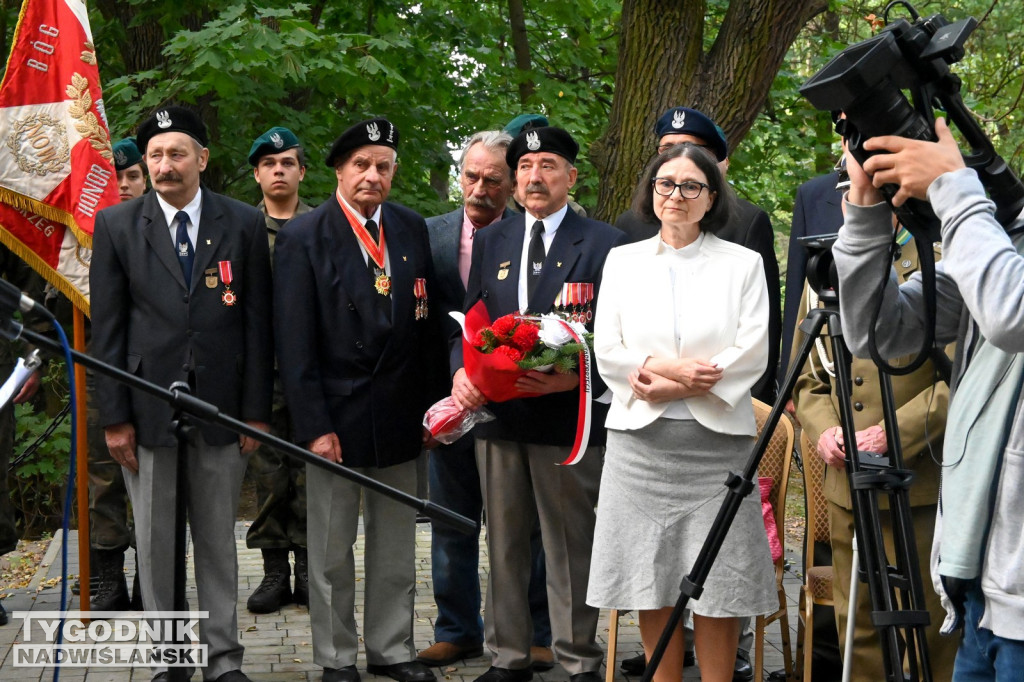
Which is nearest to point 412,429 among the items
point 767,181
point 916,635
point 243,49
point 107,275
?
point 107,275

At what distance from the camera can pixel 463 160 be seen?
5.51 metres

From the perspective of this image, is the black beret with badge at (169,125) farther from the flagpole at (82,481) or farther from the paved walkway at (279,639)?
the paved walkway at (279,639)

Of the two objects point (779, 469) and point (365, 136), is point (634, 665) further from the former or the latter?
point (365, 136)

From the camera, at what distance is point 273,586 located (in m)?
6.16

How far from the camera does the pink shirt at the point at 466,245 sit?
5.47 m

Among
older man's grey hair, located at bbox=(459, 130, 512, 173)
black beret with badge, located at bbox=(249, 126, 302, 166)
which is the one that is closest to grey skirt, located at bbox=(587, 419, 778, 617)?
older man's grey hair, located at bbox=(459, 130, 512, 173)

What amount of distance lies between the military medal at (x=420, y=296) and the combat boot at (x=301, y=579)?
1754 mm

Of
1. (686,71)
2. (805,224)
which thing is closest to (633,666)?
(805,224)

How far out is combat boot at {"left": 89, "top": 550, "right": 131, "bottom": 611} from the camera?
19.6ft

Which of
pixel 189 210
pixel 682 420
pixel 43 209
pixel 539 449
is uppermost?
pixel 43 209

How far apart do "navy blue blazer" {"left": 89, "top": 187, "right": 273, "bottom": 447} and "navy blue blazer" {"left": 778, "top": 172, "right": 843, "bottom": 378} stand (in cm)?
222

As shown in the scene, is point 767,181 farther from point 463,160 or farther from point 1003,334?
point 1003,334

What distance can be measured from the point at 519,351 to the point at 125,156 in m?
3.11

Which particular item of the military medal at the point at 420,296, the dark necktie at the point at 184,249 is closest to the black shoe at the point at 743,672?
the military medal at the point at 420,296
